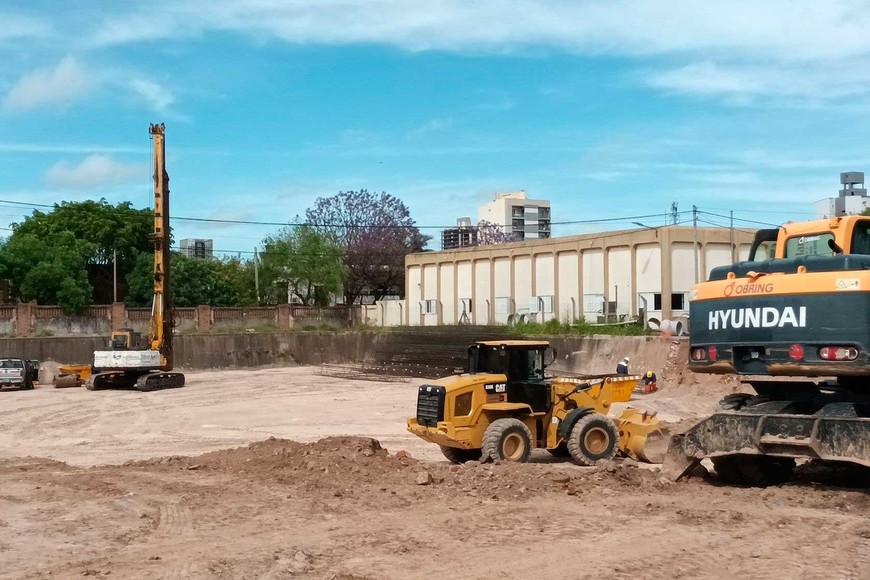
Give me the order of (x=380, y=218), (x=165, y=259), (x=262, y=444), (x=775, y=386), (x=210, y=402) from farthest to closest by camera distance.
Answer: (x=380, y=218) → (x=165, y=259) → (x=210, y=402) → (x=262, y=444) → (x=775, y=386)

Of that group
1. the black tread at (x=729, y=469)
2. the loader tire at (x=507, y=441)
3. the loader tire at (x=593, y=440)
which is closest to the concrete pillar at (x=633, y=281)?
the loader tire at (x=593, y=440)

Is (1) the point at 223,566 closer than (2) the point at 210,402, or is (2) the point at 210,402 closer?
(1) the point at 223,566

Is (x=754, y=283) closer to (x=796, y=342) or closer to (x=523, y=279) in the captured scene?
(x=796, y=342)

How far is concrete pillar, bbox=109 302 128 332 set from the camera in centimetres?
5003

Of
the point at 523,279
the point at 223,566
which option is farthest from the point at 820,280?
the point at 523,279

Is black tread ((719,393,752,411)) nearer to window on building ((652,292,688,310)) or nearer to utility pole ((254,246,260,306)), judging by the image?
window on building ((652,292,688,310))

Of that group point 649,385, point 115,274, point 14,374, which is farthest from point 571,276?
point 115,274

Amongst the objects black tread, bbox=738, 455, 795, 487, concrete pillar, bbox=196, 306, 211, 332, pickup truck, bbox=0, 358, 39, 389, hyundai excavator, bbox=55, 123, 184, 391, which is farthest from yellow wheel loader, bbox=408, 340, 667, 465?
concrete pillar, bbox=196, 306, 211, 332

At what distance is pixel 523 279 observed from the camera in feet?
171

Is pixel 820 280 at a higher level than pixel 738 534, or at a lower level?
higher

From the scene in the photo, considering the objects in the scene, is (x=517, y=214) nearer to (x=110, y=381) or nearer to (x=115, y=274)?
(x=115, y=274)

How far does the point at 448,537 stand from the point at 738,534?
2916mm

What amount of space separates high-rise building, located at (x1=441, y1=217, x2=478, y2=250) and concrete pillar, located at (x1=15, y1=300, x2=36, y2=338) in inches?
1716

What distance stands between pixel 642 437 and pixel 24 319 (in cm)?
3888
